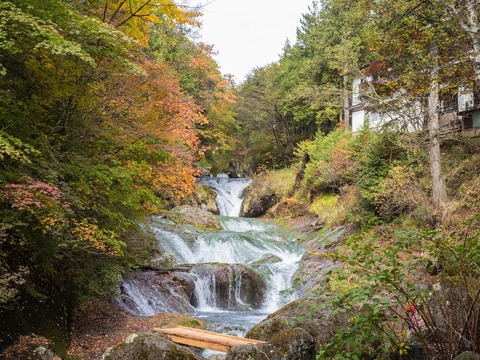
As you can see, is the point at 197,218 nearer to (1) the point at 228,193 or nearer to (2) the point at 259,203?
(2) the point at 259,203

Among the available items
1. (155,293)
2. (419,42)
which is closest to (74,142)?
(155,293)

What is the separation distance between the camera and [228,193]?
30.5 m

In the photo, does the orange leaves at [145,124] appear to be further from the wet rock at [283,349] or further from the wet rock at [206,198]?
the wet rock at [206,198]

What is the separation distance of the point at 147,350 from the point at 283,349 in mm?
1927

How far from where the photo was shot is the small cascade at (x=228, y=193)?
1120 inches

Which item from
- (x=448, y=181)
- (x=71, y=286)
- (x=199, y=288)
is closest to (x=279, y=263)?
(x=199, y=288)

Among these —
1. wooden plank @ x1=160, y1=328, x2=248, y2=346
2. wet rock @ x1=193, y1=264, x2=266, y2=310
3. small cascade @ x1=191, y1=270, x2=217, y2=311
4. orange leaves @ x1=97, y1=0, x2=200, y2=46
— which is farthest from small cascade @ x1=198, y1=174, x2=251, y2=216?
wooden plank @ x1=160, y1=328, x2=248, y2=346

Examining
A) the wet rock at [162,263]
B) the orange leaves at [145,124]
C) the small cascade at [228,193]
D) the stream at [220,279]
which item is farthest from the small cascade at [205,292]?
the small cascade at [228,193]

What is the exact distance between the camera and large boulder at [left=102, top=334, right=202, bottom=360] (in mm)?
5430

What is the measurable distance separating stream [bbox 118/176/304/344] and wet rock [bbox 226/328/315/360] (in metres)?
3.99

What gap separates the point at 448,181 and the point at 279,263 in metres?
6.89

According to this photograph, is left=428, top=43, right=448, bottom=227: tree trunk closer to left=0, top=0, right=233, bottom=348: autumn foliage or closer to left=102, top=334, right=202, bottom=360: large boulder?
left=0, top=0, right=233, bottom=348: autumn foliage

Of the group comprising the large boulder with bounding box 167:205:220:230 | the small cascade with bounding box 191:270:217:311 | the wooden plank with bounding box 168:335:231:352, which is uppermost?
the large boulder with bounding box 167:205:220:230

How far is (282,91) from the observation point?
33.5 meters
